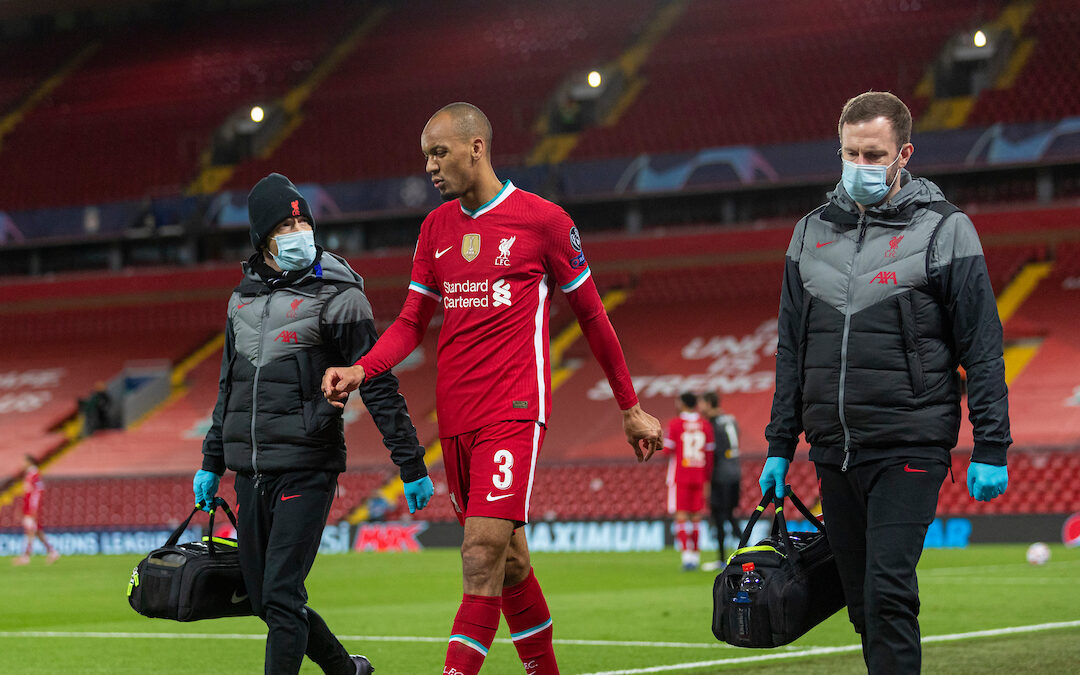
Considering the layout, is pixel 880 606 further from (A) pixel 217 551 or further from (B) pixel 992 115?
(B) pixel 992 115

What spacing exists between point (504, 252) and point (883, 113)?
59.9 inches

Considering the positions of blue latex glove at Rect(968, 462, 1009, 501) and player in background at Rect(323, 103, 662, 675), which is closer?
blue latex glove at Rect(968, 462, 1009, 501)

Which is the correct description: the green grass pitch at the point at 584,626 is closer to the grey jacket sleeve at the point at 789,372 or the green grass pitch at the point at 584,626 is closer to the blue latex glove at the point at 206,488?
the blue latex glove at the point at 206,488

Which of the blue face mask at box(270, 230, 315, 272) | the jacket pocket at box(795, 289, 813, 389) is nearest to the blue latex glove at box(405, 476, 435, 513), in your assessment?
the blue face mask at box(270, 230, 315, 272)

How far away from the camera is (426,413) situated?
89.7 ft

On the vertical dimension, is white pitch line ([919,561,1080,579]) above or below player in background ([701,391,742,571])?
below

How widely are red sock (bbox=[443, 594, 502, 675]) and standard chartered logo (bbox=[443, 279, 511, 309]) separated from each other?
3.69 ft

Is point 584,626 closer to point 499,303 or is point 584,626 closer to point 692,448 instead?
point 499,303

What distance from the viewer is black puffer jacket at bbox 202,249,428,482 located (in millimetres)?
5766

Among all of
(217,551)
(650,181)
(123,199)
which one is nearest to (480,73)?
(650,181)

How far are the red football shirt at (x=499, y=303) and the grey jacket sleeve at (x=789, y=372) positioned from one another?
0.87m

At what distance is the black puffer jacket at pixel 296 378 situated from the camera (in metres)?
5.77

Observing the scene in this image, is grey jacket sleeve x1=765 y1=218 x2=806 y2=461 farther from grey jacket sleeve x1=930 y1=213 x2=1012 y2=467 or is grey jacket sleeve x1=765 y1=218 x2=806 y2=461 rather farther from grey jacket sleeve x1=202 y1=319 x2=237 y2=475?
grey jacket sleeve x1=202 y1=319 x2=237 y2=475

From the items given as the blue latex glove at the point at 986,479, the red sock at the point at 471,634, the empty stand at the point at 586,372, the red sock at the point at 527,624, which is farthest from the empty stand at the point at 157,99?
the blue latex glove at the point at 986,479
